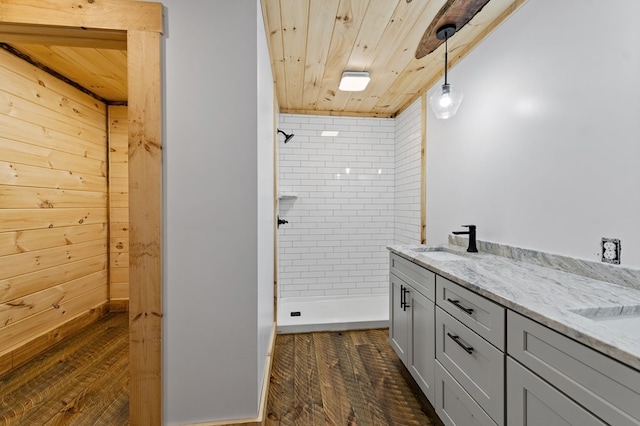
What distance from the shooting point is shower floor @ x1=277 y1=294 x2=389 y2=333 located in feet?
9.34

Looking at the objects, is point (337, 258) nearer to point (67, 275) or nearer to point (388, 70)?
point (388, 70)

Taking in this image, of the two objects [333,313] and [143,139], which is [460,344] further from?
[333,313]

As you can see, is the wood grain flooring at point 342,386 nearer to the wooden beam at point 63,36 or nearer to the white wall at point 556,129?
the white wall at point 556,129

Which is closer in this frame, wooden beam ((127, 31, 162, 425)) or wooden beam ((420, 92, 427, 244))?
wooden beam ((127, 31, 162, 425))

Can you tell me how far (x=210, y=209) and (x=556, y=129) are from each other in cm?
191

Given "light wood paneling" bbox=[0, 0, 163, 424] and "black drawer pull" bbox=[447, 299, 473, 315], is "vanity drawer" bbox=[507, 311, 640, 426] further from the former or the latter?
"light wood paneling" bbox=[0, 0, 163, 424]

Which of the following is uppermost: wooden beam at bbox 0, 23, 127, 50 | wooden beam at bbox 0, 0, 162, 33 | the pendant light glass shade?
wooden beam at bbox 0, 0, 162, 33

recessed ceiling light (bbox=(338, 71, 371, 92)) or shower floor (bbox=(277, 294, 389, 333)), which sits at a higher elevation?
recessed ceiling light (bbox=(338, 71, 371, 92))

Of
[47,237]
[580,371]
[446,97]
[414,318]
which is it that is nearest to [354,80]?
[446,97]

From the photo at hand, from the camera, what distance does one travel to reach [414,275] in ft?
6.29

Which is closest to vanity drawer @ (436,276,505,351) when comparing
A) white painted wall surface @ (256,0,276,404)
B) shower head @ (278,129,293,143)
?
white painted wall surface @ (256,0,276,404)

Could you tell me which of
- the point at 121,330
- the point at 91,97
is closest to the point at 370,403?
the point at 121,330

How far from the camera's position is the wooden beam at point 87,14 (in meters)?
1.29

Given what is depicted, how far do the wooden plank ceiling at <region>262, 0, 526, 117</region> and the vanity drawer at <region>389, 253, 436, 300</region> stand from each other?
158 centimetres
